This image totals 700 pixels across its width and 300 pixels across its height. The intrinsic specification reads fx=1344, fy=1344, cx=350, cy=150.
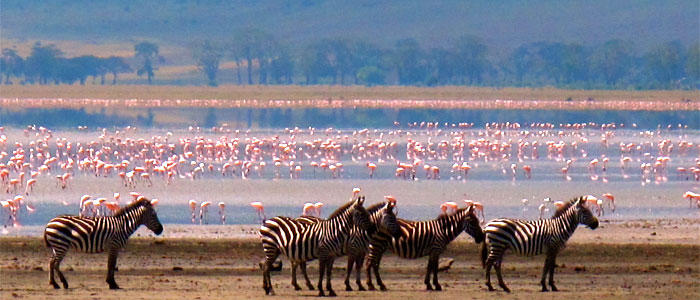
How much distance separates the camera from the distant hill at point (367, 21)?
6890 inches

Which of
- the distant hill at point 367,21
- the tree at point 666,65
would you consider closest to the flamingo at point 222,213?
the tree at point 666,65

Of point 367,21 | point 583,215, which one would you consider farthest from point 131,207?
point 367,21

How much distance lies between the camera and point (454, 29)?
17838cm

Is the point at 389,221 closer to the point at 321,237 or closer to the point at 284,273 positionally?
the point at 321,237

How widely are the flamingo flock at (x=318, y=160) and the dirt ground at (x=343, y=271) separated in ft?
12.1

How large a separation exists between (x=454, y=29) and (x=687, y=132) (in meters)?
128

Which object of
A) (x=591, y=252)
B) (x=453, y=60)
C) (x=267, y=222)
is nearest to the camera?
(x=267, y=222)

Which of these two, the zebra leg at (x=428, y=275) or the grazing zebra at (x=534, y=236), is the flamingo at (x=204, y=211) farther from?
the grazing zebra at (x=534, y=236)

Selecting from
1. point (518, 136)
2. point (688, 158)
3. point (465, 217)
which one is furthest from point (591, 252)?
point (518, 136)

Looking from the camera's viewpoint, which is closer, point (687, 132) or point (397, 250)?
point (397, 250)

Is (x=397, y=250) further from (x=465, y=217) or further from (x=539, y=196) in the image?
Result: (x=539, y=196)

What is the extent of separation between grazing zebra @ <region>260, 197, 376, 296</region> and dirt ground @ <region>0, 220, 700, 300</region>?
0.34m

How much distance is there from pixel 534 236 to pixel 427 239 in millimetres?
1094

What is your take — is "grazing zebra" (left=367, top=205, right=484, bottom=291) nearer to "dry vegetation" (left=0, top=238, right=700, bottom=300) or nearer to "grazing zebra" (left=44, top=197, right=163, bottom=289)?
"dry vegetation" (left=0, top=238, right=700, bottom=300)
